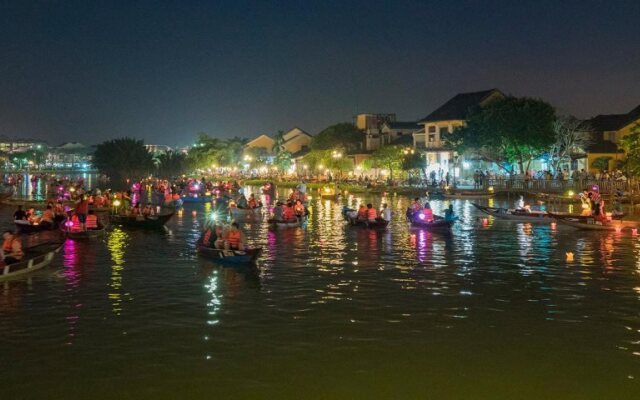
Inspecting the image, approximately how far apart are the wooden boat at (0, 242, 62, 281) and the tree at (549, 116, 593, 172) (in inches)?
2028

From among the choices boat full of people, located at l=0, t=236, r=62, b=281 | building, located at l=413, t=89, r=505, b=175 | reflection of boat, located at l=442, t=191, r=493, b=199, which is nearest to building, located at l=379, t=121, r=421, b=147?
building, located at l=413, t=89, r=505, b=175

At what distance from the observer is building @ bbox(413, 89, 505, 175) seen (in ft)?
254

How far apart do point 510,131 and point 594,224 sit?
31104mm

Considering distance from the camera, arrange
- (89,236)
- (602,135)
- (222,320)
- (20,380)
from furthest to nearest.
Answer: (602,135), (89,236), (222,320), (20,380)

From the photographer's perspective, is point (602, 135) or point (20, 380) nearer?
point (20, 380)

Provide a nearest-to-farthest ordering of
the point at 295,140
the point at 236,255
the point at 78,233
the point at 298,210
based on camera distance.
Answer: the point at 236,255, the point at 78,233, the point at 298,210, the point at 295,140

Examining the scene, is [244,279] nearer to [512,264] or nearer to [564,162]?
[512,264]

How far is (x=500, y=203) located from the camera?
5675 centimetres

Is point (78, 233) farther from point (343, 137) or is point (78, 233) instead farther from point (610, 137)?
point (343, 137)

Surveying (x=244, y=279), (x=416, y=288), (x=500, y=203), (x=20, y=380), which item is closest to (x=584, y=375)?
(x=416, y=288)

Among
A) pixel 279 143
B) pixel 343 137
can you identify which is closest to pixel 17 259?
pixel 343 137

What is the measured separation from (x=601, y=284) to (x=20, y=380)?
16.3 m

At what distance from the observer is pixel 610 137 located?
71562mm

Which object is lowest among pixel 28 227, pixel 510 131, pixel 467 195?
pixel 28 227
